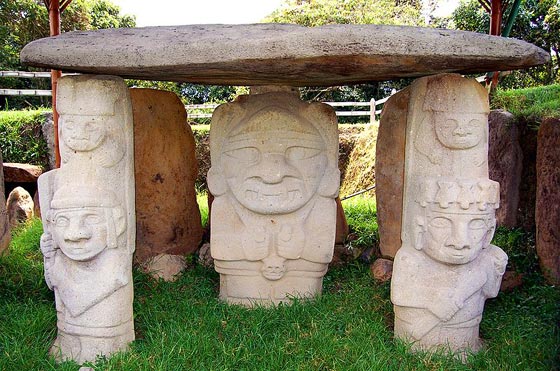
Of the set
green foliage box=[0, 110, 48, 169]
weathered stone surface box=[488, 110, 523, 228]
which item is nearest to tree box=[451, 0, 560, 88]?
weathered stone surface box=[488, 110, 523, 228]

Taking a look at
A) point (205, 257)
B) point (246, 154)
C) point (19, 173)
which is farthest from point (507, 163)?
point (19, 173)

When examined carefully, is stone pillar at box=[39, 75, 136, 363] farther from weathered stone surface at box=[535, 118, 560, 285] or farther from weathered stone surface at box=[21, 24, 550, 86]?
weathered stone surface at box=[535, 118, 560, 285]

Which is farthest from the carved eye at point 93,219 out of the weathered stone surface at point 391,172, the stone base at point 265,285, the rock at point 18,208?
the rock at point 18,208

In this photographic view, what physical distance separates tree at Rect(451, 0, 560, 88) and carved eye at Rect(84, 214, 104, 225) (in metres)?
11.5

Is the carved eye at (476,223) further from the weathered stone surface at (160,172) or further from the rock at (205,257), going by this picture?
the weathered stone surface at (160,172)

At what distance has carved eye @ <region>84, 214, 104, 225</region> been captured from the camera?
289 cm

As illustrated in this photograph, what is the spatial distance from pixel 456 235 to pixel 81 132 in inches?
86.2

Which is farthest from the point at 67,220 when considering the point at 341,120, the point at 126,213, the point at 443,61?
the point at 341,120

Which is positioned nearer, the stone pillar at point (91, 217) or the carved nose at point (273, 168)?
the stone pillar at point (91, 217)

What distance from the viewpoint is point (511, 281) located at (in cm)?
395

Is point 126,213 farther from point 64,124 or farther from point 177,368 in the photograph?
point 177,368

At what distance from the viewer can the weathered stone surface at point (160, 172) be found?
14.2 feet

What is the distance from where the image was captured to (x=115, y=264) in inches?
117

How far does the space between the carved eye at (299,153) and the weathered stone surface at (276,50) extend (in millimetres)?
861
